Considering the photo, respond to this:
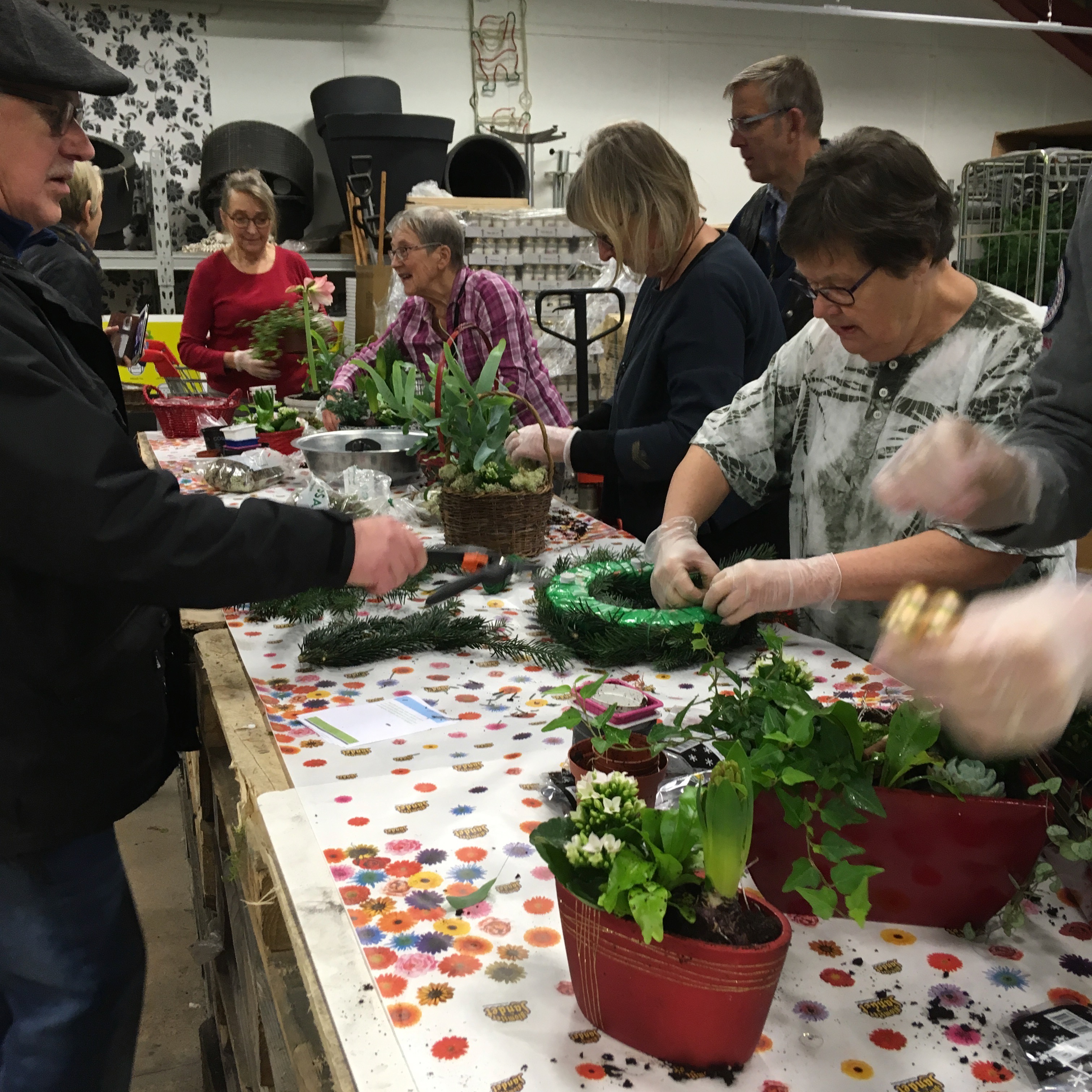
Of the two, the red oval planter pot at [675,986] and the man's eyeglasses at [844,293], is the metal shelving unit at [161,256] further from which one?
the red oval planter pot at [675,986]

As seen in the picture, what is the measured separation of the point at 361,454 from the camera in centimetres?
264

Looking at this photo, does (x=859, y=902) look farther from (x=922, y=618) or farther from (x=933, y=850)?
(x=922, y=618)

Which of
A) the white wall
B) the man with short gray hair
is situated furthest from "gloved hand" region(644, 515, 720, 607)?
the white wall

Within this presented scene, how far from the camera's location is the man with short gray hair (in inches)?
125

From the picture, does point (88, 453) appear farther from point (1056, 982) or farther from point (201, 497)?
point (1056, 982)

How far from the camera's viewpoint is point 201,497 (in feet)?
3.92

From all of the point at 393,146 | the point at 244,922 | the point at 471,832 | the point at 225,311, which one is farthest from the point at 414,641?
the point at 393,146

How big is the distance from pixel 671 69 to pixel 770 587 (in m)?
7.07

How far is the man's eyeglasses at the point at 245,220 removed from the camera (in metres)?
4.34

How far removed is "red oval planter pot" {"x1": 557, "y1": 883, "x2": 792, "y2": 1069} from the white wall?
6.38m

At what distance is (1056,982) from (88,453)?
1.06 meters

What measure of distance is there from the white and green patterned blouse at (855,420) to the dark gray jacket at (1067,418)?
0.58 ft

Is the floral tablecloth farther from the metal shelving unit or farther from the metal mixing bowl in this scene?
the metal shelving unit

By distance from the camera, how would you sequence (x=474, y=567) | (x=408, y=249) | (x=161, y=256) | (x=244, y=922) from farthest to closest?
(x=161, y=256), (x=408, y=249), (x=474, y=567), (x=244, y=922)
